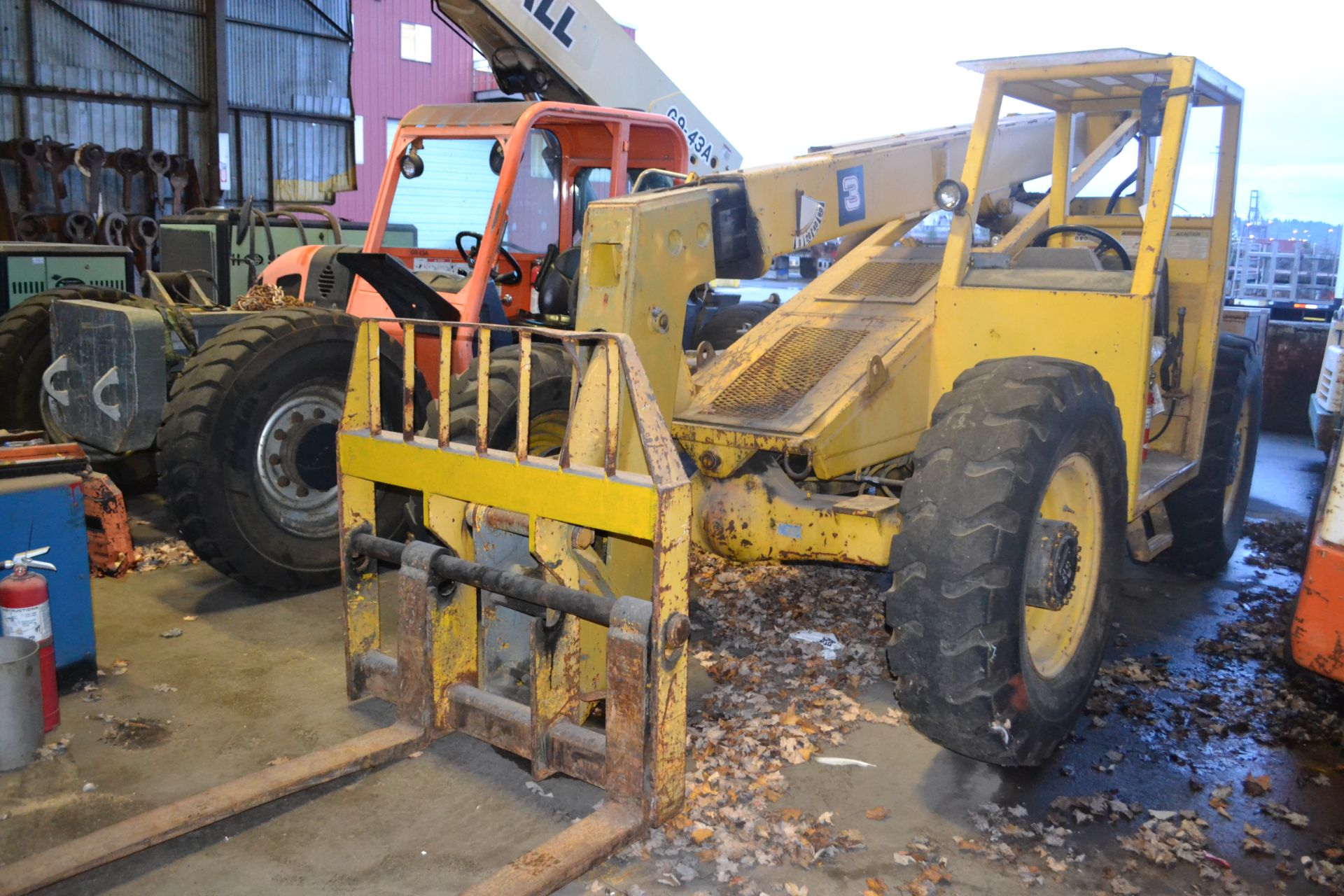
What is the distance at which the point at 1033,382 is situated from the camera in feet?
12.2

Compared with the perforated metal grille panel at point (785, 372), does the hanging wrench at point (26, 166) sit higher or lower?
higher

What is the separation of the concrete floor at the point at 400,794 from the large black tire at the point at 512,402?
4.04 ft

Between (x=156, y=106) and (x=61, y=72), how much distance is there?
1216 millimetres

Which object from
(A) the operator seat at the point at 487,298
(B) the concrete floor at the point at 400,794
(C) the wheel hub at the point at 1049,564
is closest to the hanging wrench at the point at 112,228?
(A) the operator seat at the point at 487,298

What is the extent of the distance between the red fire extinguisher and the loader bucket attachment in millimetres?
1123

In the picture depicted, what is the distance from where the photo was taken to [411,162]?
661cm

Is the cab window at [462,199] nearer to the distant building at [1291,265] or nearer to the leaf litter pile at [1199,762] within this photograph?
the distant building at [1291,265]

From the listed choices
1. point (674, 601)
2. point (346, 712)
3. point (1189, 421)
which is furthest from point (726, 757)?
point (1189, 421)

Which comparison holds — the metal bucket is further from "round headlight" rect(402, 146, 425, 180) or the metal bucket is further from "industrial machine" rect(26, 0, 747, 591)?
"round headlight" rect(402, 146, 425, 180)

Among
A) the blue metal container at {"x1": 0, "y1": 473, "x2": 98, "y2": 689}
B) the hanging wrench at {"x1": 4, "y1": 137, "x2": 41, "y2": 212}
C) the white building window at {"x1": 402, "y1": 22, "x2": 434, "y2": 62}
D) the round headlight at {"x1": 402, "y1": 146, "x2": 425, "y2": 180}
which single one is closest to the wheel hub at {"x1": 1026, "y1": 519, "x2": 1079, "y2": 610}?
the blue metal container at {"x1": 0, "y1": 473, "x2": 98, "y2": 689}

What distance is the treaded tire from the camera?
8570 millimetres

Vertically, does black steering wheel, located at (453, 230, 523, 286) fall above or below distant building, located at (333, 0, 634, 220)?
below

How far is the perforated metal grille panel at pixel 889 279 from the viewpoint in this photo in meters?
5.20

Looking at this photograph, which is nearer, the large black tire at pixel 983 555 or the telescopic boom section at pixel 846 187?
the large black tire at pixel 983 555
